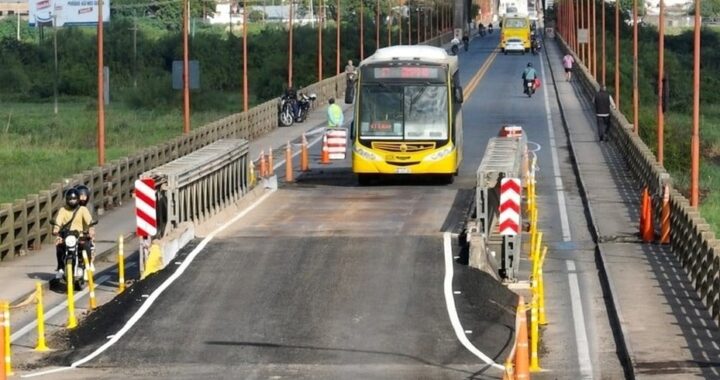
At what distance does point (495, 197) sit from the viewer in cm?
3005

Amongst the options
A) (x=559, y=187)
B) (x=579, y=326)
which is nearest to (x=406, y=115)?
(x=559, y=187)

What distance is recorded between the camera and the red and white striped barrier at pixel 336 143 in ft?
160

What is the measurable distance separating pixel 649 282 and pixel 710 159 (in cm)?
4269

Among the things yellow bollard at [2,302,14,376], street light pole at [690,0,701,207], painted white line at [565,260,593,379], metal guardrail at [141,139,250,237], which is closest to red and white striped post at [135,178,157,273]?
metal guardrail at [141,139,250,237]

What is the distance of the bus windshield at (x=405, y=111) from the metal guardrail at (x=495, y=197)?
674cm

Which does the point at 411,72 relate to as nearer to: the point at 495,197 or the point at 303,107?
the point at 495,197

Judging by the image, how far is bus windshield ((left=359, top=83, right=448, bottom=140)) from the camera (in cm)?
3978

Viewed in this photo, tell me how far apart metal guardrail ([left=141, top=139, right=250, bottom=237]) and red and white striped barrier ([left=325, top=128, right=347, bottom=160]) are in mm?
11388

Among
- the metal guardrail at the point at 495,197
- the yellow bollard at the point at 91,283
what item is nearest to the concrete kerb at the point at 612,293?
the metal guardrail at the point at 495,197

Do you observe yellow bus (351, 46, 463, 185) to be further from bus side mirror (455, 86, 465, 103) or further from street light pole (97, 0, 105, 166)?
street light pole (97, 0, 105, 166)

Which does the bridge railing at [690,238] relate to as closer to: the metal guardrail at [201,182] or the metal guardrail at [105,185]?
the metal guardrail at [201,182]

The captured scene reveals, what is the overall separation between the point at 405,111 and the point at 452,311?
18772 millimetres

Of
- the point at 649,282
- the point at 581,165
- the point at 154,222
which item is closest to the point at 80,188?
the point at 154,222

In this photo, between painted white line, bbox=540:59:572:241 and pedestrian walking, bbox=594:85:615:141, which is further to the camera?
pedestrian walking, bbox=594:85:615:141
